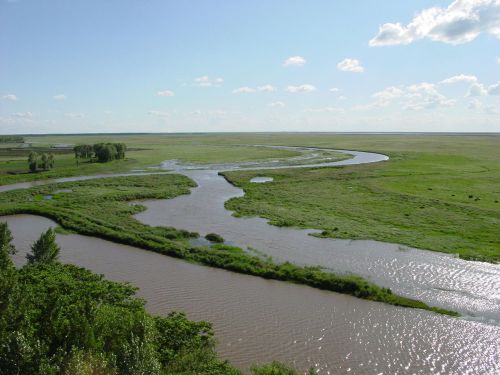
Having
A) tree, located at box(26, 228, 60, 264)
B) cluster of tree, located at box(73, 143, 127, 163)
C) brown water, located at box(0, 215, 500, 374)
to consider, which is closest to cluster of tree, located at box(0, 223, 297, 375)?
brown water, located at box(0, 215, 500, 374)

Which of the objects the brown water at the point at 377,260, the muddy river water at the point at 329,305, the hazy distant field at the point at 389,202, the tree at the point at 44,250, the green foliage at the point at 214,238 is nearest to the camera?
the muddy river water at the point at 329,305

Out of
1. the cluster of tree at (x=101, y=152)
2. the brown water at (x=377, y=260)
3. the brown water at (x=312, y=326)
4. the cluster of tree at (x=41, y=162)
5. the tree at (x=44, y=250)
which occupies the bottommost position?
the brown water at (x=312, y=326)

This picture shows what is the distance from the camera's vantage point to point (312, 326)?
18125 mm

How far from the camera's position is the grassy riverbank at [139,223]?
2261cm

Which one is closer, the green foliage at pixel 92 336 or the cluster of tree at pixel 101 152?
the green foliage at pixel 92 336

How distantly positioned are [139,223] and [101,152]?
55156 mm

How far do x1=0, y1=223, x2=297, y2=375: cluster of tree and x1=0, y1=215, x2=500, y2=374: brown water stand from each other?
4.91ft

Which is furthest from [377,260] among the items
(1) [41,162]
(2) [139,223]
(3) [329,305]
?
(1) [41,162]

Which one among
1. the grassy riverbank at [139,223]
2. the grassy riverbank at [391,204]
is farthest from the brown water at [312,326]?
the grassy riverbank at [391,204]

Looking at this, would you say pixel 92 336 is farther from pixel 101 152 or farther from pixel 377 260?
pixel 101 152

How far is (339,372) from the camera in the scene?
14.9 meters

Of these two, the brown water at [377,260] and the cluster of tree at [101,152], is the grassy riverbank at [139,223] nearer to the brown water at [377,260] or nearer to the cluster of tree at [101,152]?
the brown water at [377,260]

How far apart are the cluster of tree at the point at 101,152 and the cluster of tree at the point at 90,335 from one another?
67.6 m

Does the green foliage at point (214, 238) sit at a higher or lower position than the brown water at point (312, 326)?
higher
